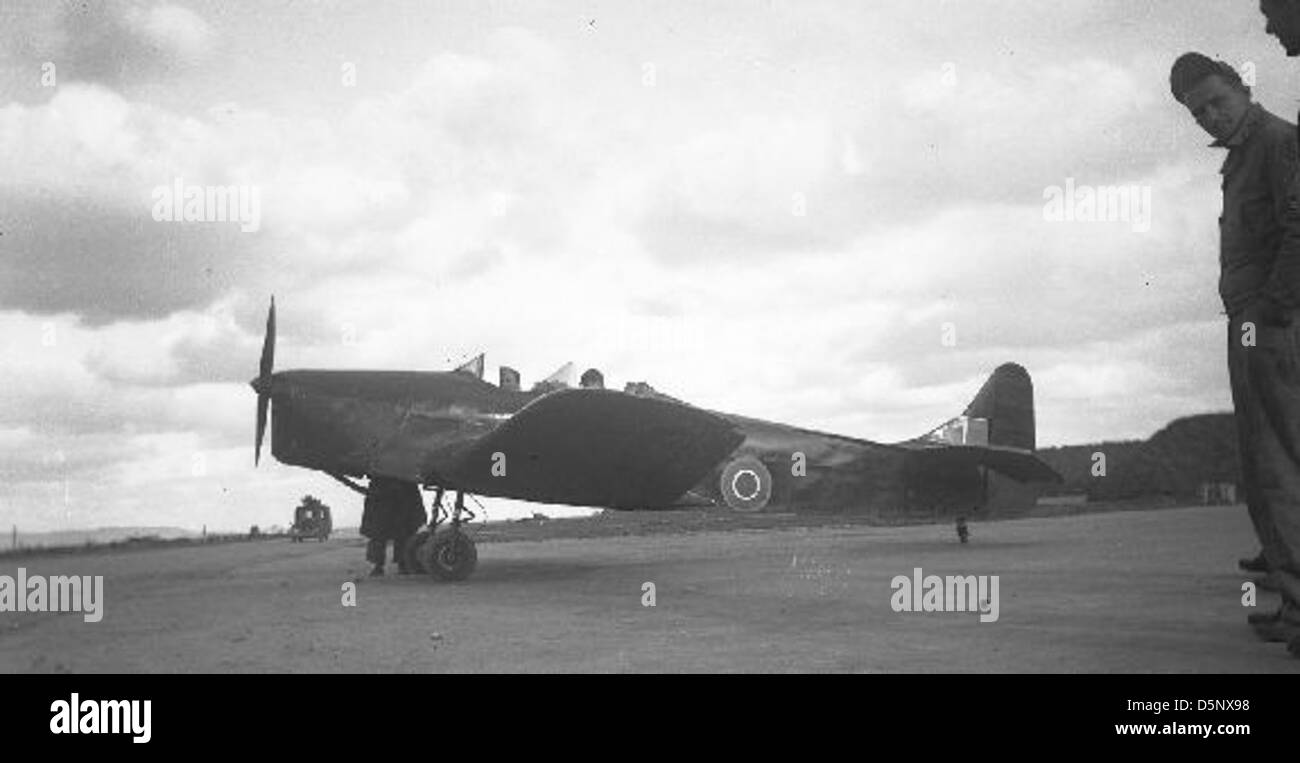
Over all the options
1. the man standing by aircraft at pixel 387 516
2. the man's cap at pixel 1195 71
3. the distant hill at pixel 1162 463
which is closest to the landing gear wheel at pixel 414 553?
the man standing by aircraft at pixel 387 516

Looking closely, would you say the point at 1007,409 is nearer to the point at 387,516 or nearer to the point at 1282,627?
the point at 387,516

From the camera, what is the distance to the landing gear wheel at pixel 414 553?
1098 cm

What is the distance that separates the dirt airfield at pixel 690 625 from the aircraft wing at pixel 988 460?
272cm

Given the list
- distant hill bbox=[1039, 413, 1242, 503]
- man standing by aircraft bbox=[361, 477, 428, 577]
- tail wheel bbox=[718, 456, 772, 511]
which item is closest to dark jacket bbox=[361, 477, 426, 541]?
man standing by aircraft bbox=[361, 477, 428, 577]

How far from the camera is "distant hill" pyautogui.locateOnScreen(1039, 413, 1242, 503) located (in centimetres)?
4734

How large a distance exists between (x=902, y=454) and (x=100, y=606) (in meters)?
10.2

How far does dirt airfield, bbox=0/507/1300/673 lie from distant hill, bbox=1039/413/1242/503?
41733 mm

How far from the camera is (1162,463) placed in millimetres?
57031

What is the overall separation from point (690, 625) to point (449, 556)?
4698 millimetres

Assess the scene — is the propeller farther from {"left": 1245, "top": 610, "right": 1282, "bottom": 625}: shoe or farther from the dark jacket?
{"left": 1245, "top": 610, "right": 1282, "bottom": 625}: shoe

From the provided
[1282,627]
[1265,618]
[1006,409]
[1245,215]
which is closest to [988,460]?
[1006,409]

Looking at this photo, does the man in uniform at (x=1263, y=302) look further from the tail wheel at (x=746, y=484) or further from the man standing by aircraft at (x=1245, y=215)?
the tail wheel at (x=746, y=484)
